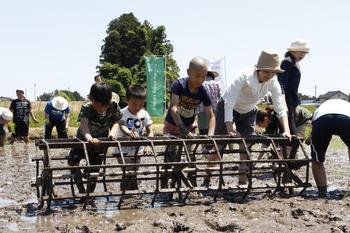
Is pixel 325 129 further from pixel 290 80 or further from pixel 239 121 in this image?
pixel 290 80

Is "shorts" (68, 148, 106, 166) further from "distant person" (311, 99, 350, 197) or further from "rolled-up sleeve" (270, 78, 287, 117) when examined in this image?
"distant person" (311, 99, 350, 197)

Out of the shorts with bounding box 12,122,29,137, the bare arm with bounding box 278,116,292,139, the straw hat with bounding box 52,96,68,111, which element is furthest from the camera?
the shorts with bounding box 12,122,29,137

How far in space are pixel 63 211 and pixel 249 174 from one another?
7.02ft

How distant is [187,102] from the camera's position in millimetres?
6914

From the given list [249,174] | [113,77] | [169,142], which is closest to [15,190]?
[169,142]

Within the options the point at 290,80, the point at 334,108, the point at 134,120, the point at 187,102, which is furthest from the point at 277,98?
the point at 134,120

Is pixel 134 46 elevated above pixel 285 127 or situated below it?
above

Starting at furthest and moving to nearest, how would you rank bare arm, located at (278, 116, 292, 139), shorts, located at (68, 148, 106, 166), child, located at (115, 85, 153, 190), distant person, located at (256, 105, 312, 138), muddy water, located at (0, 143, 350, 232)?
distant person, located at (256, 105, 312, 138) → child, located at (115, 85, 153, 190) → bare arm, located at (278, 116, 292, 139) → shorts, located at (68, 148, 106, 166) → muddy water, located at (0, 143, 350, 232)

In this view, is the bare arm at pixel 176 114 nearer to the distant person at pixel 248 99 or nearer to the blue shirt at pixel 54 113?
the distant person at pixel 248 99

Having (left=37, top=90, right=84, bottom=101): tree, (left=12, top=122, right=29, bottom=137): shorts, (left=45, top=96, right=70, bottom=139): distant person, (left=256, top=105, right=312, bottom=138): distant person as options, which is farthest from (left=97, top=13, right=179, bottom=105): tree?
(left=256, top=105, right=312, bottom=138): distant person

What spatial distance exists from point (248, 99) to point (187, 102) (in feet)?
2.64

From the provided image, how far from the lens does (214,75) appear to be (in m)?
10.4

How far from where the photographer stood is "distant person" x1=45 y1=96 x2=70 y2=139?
1293cm

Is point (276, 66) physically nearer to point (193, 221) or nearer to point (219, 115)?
point (219, 115)
